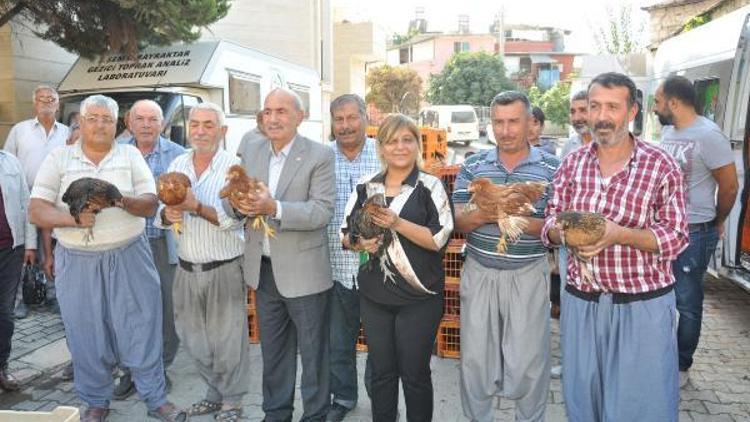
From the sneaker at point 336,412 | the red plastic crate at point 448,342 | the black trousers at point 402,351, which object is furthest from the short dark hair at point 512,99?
the red plastic crate at point 448,342

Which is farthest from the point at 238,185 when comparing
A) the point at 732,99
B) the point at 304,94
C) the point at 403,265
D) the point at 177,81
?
the point at 304,94

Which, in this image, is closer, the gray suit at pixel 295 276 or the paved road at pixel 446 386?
the gray suit at pixel 295 276

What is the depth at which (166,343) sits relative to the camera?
4.71 m

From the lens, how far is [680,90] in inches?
165

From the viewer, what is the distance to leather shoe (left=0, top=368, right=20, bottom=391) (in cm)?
449

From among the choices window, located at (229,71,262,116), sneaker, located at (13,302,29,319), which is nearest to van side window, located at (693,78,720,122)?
window, located at (229,71,262,116)

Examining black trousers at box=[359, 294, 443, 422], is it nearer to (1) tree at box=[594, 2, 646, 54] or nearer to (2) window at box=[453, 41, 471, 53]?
(1) tree at box=[594, 2, 646, 54]

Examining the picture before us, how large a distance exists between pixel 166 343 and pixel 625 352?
3.46 meters

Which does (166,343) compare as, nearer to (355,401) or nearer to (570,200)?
(355,401)

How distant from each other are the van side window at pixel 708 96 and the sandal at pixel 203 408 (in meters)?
5.63

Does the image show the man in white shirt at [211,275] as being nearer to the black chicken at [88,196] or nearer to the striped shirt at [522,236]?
the black chicken at [88,196]

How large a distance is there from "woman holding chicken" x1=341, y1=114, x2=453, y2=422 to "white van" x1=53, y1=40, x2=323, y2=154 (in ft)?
19.5

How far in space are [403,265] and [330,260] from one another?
0.84 meters

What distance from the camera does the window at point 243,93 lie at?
10.3m
